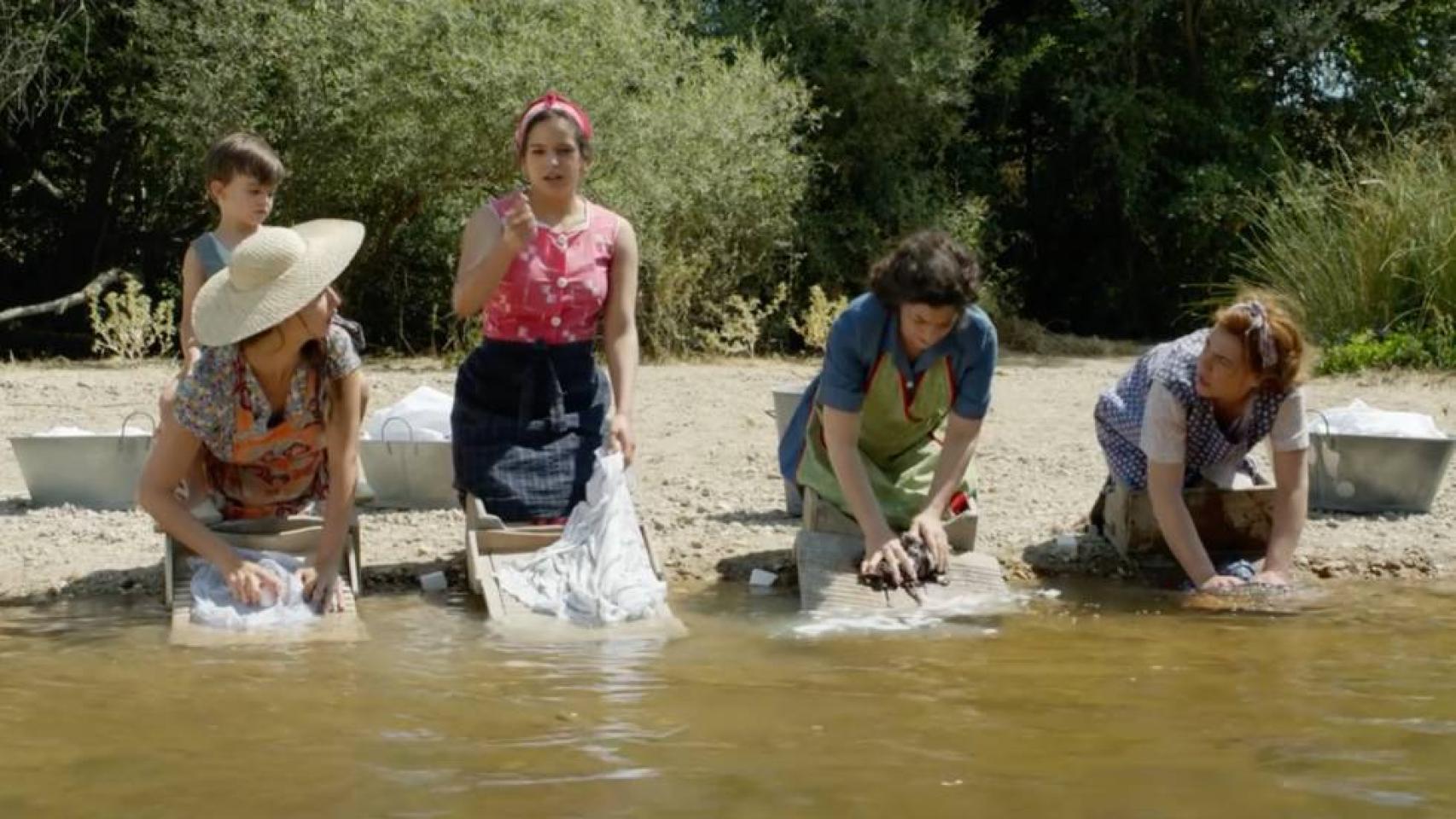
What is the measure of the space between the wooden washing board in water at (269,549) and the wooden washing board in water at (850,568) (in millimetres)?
1381

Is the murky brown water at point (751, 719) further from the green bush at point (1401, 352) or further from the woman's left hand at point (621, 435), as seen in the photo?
the green bush at point (1401, 352)

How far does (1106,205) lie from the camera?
20531mm

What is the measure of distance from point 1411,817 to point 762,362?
1159cm

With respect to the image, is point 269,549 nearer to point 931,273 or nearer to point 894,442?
point 894,442

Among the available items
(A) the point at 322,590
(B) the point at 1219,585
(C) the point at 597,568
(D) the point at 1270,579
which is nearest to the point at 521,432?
(C) the point at 597,568

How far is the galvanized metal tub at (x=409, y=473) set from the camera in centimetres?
718

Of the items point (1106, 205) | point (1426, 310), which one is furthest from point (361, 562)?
point (1106, 205)

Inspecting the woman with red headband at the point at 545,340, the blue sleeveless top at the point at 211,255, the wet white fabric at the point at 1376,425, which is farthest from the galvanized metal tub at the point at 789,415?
the blue sleeveless top at the point at 211,255

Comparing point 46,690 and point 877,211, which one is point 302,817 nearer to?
point 46,690

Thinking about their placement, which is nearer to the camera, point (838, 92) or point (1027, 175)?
point (838, 92)

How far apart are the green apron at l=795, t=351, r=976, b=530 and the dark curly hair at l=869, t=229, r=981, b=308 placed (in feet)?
1.03

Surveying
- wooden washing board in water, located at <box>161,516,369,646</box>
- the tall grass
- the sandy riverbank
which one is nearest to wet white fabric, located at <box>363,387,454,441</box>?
the sandy riverbank

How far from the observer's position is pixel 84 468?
7.18 m

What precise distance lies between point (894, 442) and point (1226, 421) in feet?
3.52
